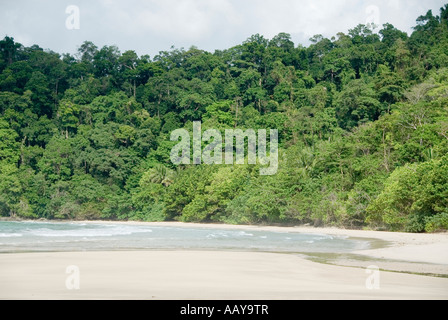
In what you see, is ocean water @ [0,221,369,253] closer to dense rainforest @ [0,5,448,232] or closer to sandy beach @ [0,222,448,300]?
sandy beach @ [0,222,448,300]

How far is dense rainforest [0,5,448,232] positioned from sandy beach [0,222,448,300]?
11.7 metres

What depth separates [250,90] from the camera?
58812 millimetres

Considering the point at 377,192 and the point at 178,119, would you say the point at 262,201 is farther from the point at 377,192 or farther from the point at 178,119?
the point at 178,119

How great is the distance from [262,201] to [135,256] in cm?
2280

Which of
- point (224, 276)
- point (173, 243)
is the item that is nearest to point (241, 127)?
point (173, 243)

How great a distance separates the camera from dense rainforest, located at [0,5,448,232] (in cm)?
3041

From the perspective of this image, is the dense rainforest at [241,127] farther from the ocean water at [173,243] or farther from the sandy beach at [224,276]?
the sandy beach at [224,276]

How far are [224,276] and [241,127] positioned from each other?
4340 cm

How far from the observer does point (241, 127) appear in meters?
52.4

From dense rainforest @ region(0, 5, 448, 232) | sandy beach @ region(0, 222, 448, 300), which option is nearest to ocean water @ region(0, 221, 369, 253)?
sandy beach @ region(0, 222, 448, 300)

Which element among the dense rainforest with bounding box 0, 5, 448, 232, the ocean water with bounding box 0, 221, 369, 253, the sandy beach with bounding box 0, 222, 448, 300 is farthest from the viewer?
the dense rainforest with bounding box 0, 5, 448, 232

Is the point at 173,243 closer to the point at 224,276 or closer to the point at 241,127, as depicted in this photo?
the point at 224,276

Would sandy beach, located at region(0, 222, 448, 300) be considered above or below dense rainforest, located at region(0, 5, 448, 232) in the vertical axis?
below
